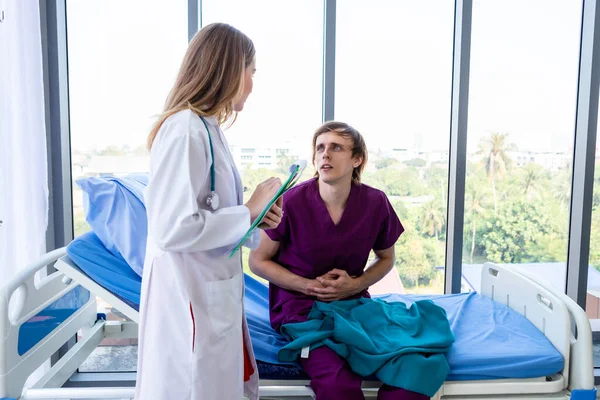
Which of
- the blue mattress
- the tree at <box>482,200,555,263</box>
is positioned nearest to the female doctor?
the blue mattress

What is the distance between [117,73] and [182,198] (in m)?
1.50

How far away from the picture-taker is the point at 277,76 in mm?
2385

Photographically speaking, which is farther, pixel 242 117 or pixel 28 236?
pixel 242 117

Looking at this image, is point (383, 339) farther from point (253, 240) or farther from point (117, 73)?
point (117, 73)

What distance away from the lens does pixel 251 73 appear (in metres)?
1.28

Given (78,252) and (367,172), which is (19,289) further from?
(367,172)

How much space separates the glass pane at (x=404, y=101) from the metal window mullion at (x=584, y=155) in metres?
0.66

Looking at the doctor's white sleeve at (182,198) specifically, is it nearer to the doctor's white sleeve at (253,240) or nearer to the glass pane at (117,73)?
the doctor's white sleeve at (253,240)

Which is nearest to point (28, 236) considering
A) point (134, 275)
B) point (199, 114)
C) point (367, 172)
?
point (134, 275)

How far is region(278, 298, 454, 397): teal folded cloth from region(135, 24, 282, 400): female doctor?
394 millimetres

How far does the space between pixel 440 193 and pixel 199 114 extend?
1676mm

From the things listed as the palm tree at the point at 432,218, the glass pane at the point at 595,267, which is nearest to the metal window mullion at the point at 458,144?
the palm tree at the point at 432,218

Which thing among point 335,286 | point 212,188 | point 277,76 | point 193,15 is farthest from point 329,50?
point 212,188

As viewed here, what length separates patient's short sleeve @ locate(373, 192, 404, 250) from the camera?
1.93 metres
